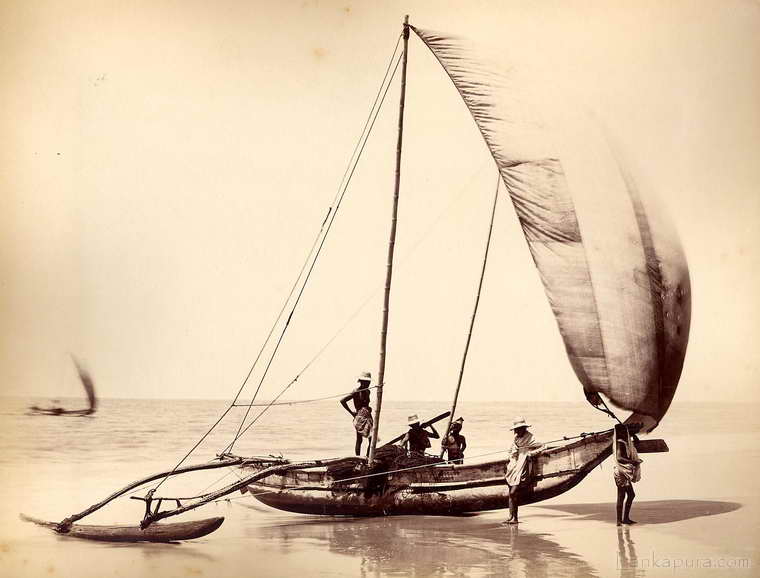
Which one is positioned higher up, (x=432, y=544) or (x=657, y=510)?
(x=657, y=510)

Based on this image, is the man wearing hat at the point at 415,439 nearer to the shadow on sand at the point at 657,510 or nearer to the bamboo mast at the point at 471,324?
the bamboo mast at the point at 471,324

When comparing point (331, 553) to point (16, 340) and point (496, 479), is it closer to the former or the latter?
point (496, 479)

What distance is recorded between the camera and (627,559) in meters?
7.64

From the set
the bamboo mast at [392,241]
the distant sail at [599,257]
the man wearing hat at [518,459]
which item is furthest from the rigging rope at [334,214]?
the man wearing hat at [518,459]

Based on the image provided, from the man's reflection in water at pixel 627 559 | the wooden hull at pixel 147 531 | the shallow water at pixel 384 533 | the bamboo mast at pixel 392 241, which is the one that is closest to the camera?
the man's reflection in water at pixel 627 559

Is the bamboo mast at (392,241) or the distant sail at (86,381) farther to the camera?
the distant sail at (86,381)

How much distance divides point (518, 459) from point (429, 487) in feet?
3.51

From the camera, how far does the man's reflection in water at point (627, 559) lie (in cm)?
742

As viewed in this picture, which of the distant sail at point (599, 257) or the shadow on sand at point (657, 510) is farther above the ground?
the distant sail at point (599, 257)

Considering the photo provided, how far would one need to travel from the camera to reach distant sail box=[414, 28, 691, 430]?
27.2 feet

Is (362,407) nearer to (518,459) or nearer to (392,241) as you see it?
(518,459)

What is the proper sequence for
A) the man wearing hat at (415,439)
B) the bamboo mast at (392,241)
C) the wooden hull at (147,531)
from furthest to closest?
the man wearing hat at (415,439)
the bamboo mast at (392,241)
the wooden hull at (147,531)

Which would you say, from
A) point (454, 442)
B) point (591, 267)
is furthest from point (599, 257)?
point (454, 442)
